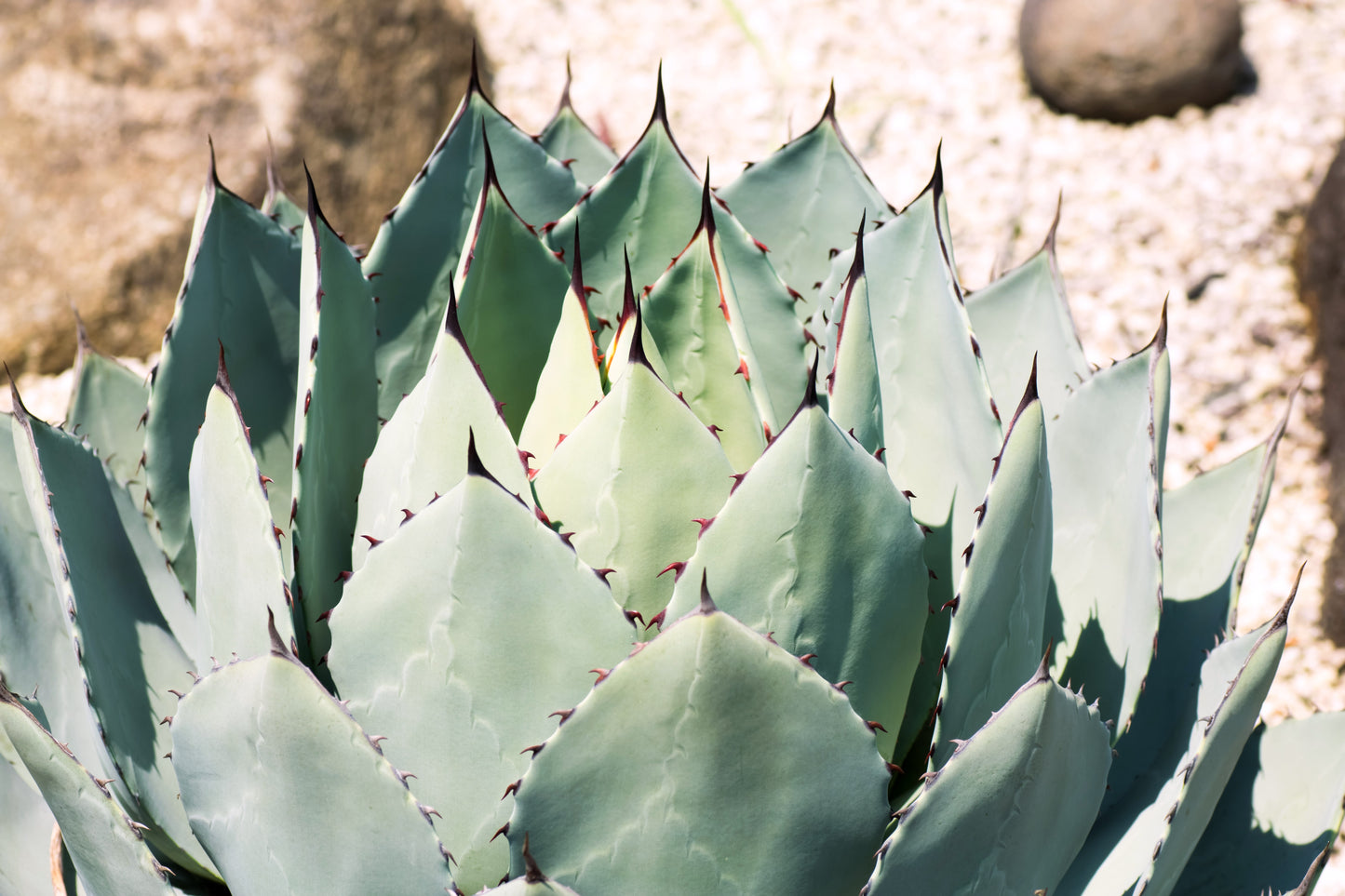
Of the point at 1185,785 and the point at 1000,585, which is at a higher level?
the point at 1000,585

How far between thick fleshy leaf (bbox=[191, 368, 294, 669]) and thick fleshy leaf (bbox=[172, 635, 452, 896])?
10cm

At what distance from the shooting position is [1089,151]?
12.9 feet

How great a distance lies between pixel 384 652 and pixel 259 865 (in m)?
0.18

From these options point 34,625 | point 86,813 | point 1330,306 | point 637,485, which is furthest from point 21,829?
point 1330,306

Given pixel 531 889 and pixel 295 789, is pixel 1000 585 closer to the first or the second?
pixel 531 889

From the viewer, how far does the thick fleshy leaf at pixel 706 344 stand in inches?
39.6

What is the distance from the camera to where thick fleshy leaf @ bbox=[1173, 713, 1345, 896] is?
3.49ft

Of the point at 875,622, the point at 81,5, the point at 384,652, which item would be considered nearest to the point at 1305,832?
the point at 875,622

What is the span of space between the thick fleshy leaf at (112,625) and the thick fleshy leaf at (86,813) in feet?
0.27

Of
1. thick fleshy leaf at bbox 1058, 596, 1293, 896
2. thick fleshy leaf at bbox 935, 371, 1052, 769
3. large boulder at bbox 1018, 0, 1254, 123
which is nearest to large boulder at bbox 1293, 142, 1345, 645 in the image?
large boulder at bbox 1018, 0, 1254, 123

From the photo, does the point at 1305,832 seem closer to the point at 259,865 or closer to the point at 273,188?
the point at 259,865

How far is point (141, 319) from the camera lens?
313 cm

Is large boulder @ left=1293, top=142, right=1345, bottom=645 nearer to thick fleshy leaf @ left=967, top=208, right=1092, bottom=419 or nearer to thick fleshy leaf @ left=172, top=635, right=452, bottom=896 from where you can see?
thick fleshy leaf @ left=967, top=208, right=1092, bottom=419

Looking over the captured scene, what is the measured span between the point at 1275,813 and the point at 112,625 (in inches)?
44.5
